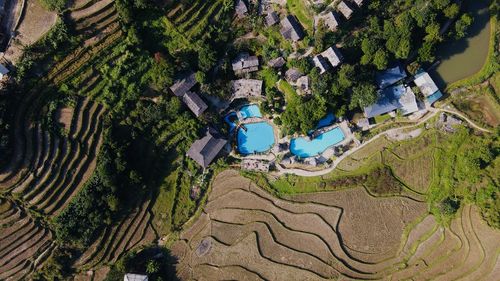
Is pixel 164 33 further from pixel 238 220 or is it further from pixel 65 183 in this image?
pixel 238 220

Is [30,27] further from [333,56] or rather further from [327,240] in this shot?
[327,240]

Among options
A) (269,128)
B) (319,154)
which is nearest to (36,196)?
(269,128)

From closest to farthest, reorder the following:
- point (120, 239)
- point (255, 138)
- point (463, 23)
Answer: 1. point (463, 23)
2. point (120, 239)
3. point (255, 138)

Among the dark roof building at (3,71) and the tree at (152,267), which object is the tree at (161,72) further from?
the tree at (152,267)

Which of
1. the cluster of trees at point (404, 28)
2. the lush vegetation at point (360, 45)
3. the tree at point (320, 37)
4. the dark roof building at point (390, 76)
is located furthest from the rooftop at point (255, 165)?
the dark roof building at point (390, 76)

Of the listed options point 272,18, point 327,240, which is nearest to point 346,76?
point 272,18

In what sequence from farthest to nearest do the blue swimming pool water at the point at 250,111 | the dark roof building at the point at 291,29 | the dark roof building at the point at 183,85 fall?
the blue swimming pool water at the point at 250,111 → the dark roof building at the point at 183,85 → the dark roof building at the point at 291,29

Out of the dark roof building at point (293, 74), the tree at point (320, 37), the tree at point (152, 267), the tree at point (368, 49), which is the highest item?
the tree at point (320, 37)

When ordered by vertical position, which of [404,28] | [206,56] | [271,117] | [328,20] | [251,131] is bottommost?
[404,28]
